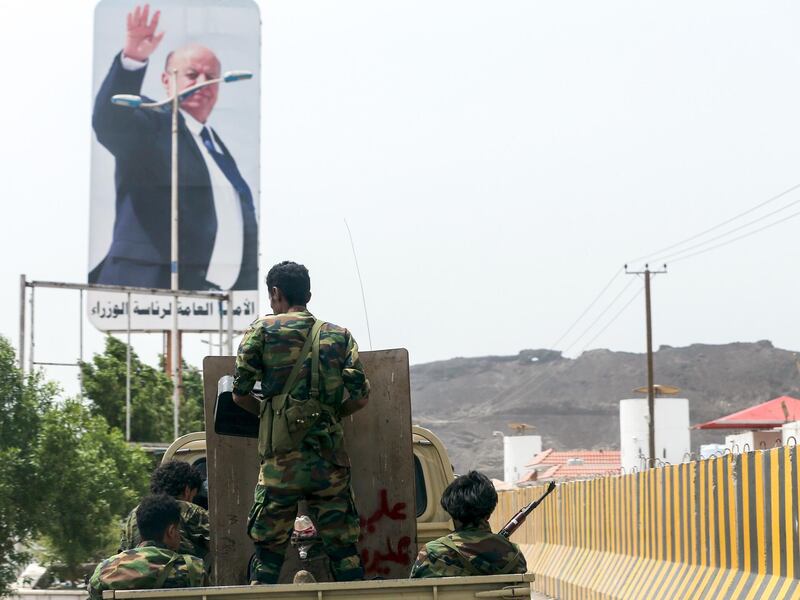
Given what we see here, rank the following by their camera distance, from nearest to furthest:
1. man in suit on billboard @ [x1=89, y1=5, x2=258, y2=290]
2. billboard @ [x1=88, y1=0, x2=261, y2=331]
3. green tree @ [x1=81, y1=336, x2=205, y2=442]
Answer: green tree @ [x1=81, y1=336, x2=205, y2=442] → man in suit on billboard @ [x1=89, y1=5, x2=258, y2=290] → billboard @ [x1=88, y1=0, x2=261, y2=331]

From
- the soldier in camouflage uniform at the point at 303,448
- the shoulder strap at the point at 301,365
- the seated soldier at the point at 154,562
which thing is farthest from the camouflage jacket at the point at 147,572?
the shoulder strap at the point at 301,365

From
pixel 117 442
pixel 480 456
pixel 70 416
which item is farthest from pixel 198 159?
pixel 480 456

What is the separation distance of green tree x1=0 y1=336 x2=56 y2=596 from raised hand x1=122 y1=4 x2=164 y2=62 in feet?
177

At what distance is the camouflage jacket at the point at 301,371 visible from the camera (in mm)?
6754

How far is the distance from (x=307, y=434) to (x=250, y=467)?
83 cm

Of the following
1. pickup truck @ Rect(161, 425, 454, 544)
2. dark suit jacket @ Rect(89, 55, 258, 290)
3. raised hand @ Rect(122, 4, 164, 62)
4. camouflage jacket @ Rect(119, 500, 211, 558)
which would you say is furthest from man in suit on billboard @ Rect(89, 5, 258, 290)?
camouflage jacket @ Rect(119, 500, 211, 558)

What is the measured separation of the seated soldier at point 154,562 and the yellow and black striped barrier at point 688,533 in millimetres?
4020

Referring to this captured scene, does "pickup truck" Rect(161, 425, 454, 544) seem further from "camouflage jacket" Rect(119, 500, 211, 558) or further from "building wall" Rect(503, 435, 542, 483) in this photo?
"building wall" Rect(503, 435, 542, 483)

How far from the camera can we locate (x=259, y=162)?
7188cm

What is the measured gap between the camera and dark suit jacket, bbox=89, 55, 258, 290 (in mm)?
68438

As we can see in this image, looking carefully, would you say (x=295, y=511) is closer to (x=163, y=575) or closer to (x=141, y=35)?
(x=163, y=575)

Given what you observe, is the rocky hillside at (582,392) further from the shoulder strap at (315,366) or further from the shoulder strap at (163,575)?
the shoulder strap at (163,575)

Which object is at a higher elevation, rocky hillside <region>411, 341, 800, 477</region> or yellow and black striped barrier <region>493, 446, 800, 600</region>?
rocky hillside <region>411, 341, 800, 477</region>

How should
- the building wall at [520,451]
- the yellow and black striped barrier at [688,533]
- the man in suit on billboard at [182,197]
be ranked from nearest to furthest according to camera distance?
the yellow and black striped barrier at [688,533]
the man in suit on billboard at [182,197]
the building wall at [520,451]
